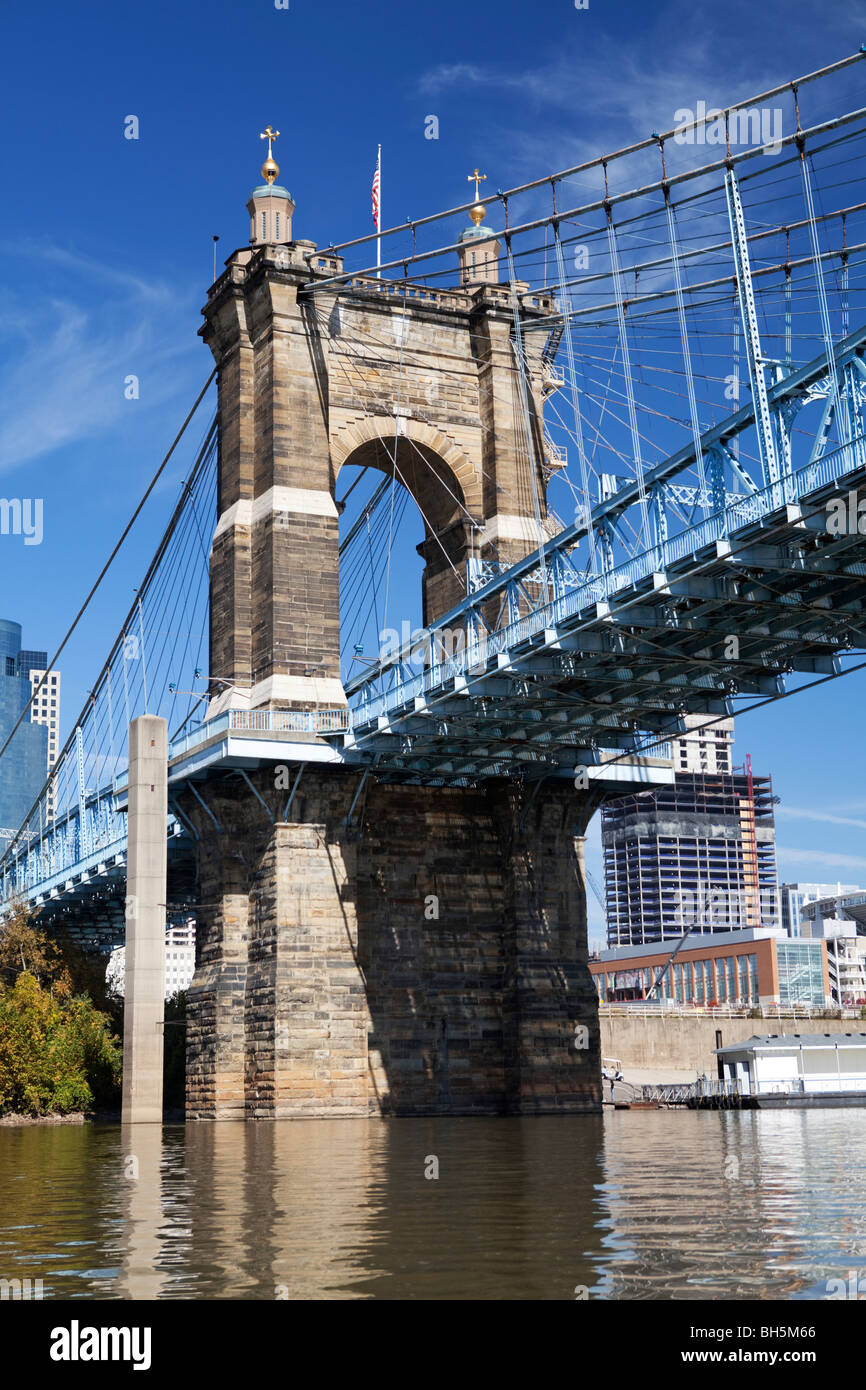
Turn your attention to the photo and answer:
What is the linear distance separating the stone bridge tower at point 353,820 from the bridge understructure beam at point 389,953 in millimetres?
71

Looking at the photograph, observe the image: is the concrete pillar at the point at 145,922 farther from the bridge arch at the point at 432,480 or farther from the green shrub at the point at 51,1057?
the green shrub at the point at 51,1057

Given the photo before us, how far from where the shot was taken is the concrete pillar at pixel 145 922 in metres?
47.3

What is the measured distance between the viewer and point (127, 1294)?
39.3 feet

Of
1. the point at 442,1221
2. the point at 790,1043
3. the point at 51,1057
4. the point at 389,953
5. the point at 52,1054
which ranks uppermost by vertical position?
the point at 389,953

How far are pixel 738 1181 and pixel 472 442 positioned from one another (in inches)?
1491

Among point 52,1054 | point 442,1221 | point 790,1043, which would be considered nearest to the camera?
point 442,1221

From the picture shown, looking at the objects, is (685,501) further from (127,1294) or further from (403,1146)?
(127,1294)

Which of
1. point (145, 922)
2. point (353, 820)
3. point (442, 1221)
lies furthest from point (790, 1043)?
point (442, 1221)

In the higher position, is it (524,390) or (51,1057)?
(524,390)

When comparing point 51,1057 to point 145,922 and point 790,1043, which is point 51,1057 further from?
point 790,1043

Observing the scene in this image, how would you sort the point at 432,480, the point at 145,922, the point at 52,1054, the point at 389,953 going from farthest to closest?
the point at 52,1054 → the point at 432,480 → the point at 389,953 → the point at 145,922

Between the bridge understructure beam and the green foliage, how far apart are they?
1287cm

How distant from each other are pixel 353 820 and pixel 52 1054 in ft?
64.9

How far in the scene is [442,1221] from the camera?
16.8 m
